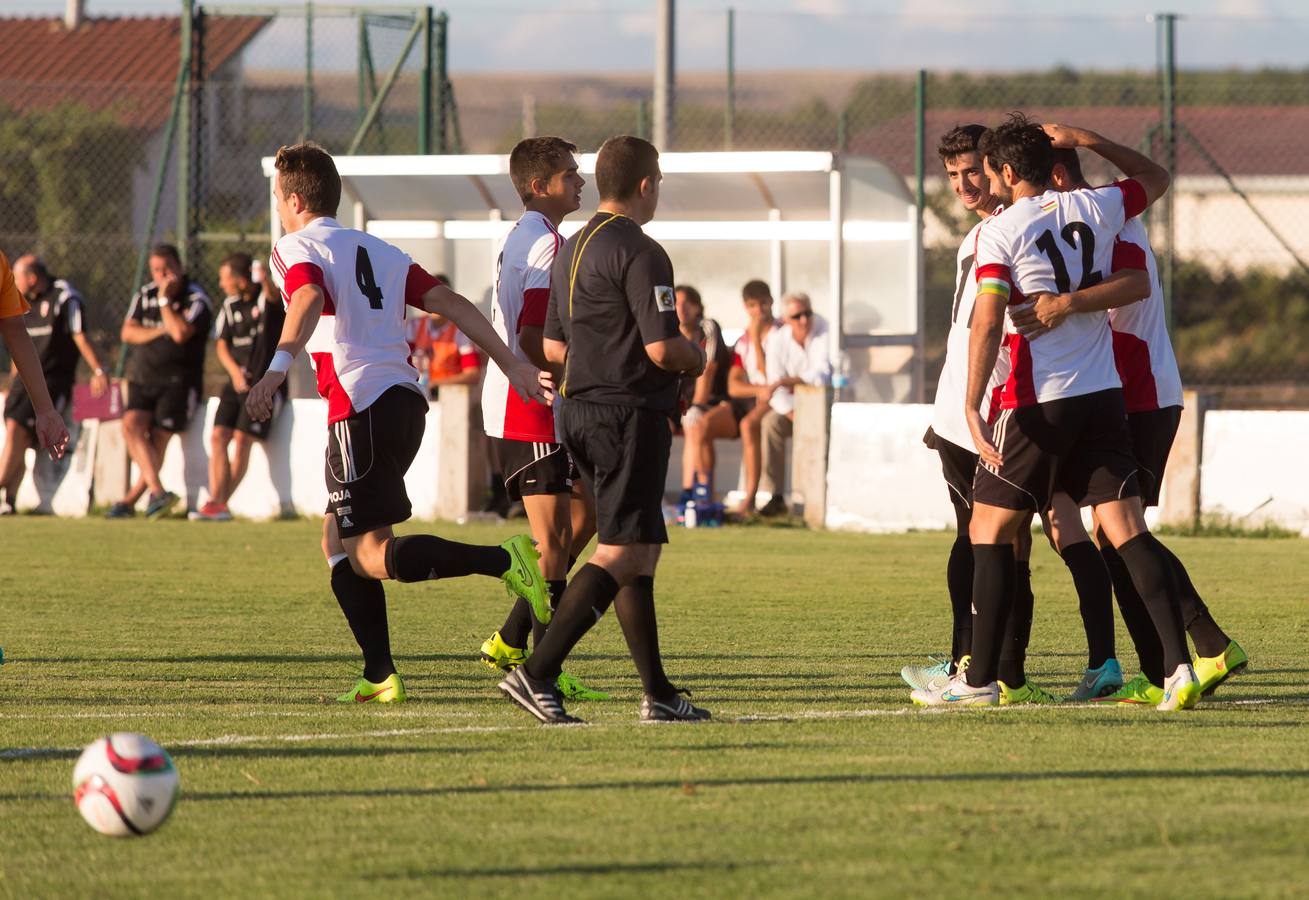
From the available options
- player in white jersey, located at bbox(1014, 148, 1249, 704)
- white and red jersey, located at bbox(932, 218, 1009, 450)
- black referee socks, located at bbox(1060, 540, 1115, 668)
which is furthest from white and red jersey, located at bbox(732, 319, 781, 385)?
black referee socks, located at bbox(1060, 540, 1115, 668)

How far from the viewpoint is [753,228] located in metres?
20.1

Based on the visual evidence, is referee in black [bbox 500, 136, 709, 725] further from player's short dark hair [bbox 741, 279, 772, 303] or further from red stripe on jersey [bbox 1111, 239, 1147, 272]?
player's short dark hair [bbox 741, 279, 772, 303]

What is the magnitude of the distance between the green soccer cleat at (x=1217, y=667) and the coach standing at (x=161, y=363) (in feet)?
39.7

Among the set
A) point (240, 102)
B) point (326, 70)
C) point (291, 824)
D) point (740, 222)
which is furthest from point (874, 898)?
point (240, 102)

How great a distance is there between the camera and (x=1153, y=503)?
767 centimetres

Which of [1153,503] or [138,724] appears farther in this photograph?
[1153,503]

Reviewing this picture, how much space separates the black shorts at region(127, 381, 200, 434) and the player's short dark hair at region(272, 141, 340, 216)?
A: 420 inches

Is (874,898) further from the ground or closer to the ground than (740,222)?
closer to the ground

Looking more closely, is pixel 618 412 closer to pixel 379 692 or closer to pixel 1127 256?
pixel 379 692

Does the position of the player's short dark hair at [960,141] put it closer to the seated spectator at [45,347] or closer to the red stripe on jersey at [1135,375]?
the red stripe on jersey at [1135,375]

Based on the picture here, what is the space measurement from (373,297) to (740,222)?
13.2 meters

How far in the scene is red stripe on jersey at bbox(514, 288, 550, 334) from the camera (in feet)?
25.2

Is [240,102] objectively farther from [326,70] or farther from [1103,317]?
[1103,317]

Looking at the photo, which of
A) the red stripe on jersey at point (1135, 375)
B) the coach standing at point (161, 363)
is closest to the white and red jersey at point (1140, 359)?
the red stripe on jersey at point (1135, 375)
